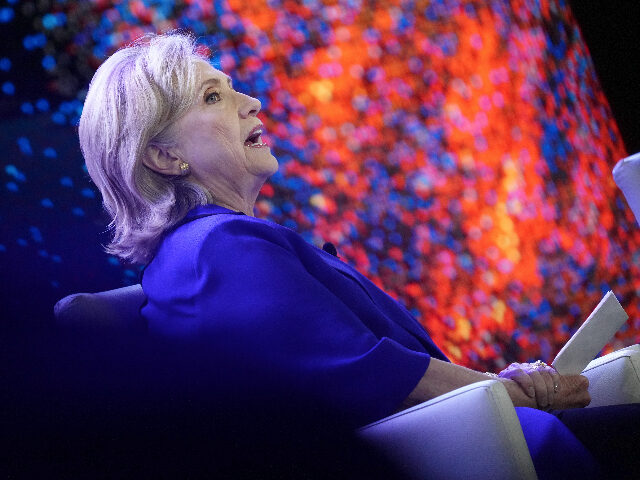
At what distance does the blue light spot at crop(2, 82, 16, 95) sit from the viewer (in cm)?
160

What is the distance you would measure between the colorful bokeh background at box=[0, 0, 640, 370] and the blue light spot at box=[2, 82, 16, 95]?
0.36m

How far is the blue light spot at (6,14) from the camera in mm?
1657

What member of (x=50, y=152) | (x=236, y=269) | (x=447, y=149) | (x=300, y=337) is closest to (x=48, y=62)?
(x=50, y=152)

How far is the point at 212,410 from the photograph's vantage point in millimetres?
624

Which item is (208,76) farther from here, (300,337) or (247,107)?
(300,337)

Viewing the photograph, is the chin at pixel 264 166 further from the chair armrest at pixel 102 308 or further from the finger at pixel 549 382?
the finger at pixel 549 382

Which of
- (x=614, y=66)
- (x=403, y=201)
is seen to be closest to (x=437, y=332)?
(x=403, y=201)

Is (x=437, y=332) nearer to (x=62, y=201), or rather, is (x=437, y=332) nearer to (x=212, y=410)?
(x=62, y=201)

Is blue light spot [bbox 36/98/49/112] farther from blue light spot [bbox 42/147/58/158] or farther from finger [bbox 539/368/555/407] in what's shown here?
finger [bbox 539/368/555/407]

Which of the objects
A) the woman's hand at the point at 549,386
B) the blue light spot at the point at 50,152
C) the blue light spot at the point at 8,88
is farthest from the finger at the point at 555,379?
the blue light spot at the point at 8,88

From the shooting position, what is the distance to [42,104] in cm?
165

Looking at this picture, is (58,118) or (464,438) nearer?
(464,438)

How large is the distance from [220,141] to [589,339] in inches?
28.7

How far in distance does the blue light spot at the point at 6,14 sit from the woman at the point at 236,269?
1.84 ft
